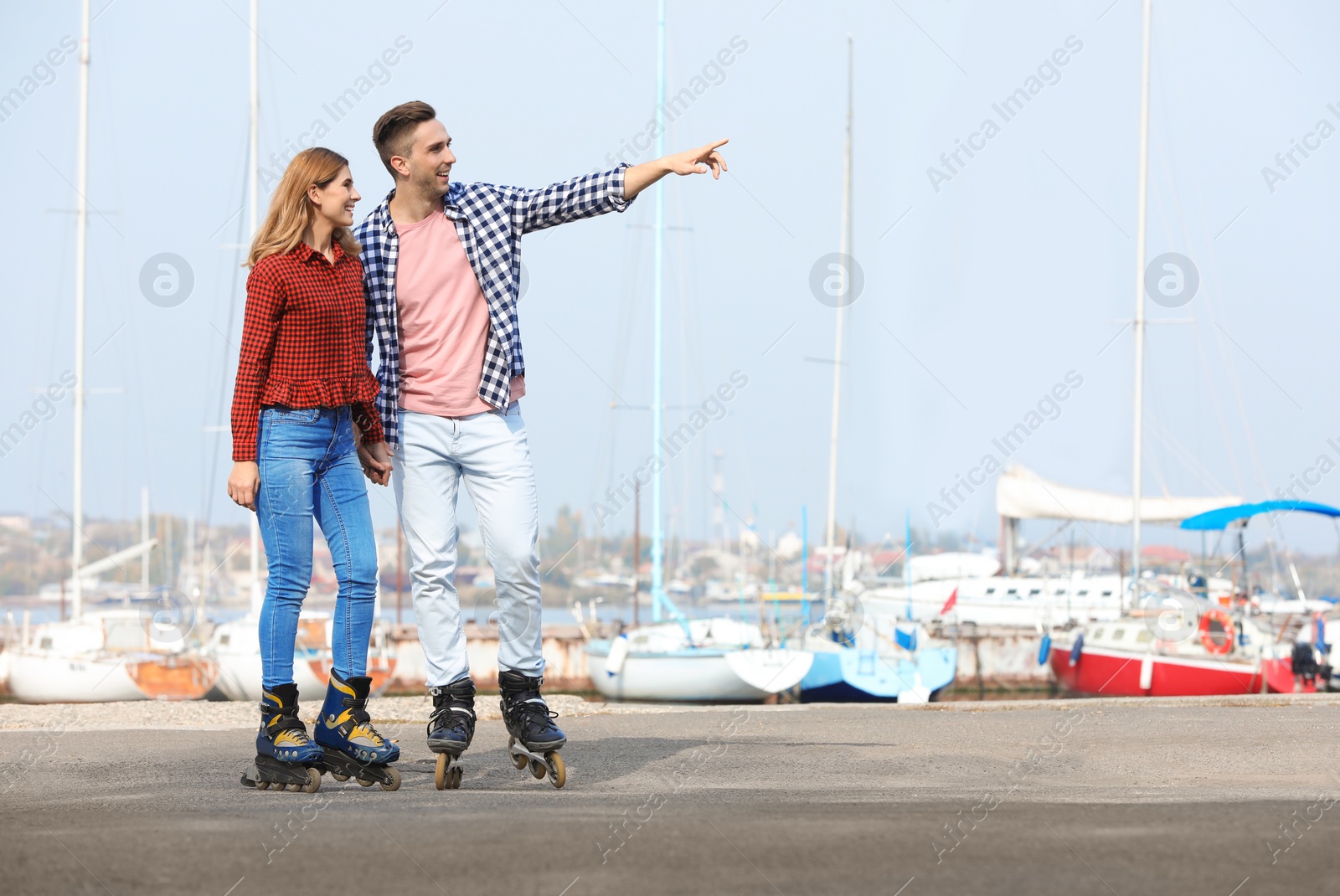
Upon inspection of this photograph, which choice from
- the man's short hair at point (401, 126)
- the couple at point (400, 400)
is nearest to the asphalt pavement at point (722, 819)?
the couple at point (400, 400)

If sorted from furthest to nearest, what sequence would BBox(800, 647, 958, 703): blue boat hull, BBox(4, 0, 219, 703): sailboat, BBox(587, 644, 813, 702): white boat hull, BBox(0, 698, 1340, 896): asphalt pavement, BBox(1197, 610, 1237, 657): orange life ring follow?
BBox(4, 0, 219, 703): sailboat → BBox(800, 647, 958, 703): blue boat hull → BBox(587, 644, 813, 702): white boat hull → BBox(1197, 610, 1237, 657): orange life ring → BBox(0, 698, 1340, 896): asphalt pavement

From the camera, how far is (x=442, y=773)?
3854 mm

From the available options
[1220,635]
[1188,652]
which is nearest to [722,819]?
[1188,652]

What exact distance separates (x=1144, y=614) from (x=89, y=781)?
A: 834 inches

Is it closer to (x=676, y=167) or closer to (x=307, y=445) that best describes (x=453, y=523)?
(x=307, y=445)

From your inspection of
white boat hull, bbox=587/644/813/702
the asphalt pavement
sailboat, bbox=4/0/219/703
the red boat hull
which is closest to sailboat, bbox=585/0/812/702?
white boat hull, bbox=587/644/813/702

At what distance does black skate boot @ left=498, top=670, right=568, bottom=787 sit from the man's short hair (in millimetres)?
1593

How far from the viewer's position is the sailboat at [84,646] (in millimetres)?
23172

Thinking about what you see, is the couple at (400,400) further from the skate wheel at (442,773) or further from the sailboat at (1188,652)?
the sailboat at (1188,652)

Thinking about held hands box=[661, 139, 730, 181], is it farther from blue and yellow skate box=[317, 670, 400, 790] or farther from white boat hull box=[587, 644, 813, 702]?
white boat hull box=[587, 644, 813, 702]

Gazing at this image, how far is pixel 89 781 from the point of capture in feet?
13.2

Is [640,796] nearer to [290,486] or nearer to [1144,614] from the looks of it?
[290,486]

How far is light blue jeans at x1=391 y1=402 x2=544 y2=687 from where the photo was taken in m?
4.24

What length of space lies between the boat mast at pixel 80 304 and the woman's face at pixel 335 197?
21.2 meters
